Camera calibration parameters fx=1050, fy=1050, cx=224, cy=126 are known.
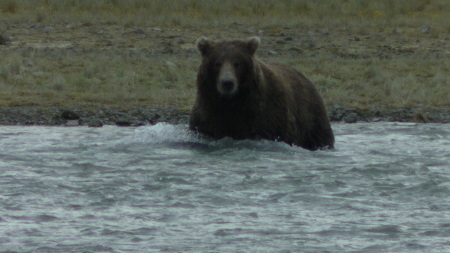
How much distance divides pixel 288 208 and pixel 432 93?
35.8 ft

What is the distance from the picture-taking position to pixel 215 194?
9875mm

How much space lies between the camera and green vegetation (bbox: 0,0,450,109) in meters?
19.2

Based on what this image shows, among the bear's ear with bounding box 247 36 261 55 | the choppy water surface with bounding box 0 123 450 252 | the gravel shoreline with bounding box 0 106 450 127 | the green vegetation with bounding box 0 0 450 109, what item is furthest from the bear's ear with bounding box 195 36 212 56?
the green vegetation with bounding box 0 0 450 109

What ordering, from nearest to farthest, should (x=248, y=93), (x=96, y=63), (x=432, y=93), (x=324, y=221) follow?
(x=324, y=221) → (x=248, y=93) → (x=432, y=93) → (x=96, y=63)

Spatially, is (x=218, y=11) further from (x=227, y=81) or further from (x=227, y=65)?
(x=227, y=81)

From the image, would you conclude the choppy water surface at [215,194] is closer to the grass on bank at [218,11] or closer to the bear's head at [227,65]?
the bear's head at [227,65]

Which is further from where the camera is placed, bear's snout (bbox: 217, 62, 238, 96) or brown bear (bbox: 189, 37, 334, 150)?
brown bear (bbox: 189, 37, 334, 150)

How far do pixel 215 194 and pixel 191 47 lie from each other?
15693mm

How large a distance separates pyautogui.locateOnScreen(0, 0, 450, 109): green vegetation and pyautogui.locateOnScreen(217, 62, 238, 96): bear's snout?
583 cm

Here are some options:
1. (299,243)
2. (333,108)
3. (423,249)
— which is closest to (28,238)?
(299,243)

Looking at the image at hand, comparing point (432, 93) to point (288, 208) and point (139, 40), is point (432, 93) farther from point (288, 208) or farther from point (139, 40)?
point (288, 208)

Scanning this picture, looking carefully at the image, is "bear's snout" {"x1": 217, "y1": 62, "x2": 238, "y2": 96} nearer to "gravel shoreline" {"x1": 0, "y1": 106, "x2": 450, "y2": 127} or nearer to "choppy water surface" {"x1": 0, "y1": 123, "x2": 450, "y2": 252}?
"choppy water surface" {"x1": 0, "y1": 123, "x2": 450, "y2": 252}

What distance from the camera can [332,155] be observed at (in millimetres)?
12469

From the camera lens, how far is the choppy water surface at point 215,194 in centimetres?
815
